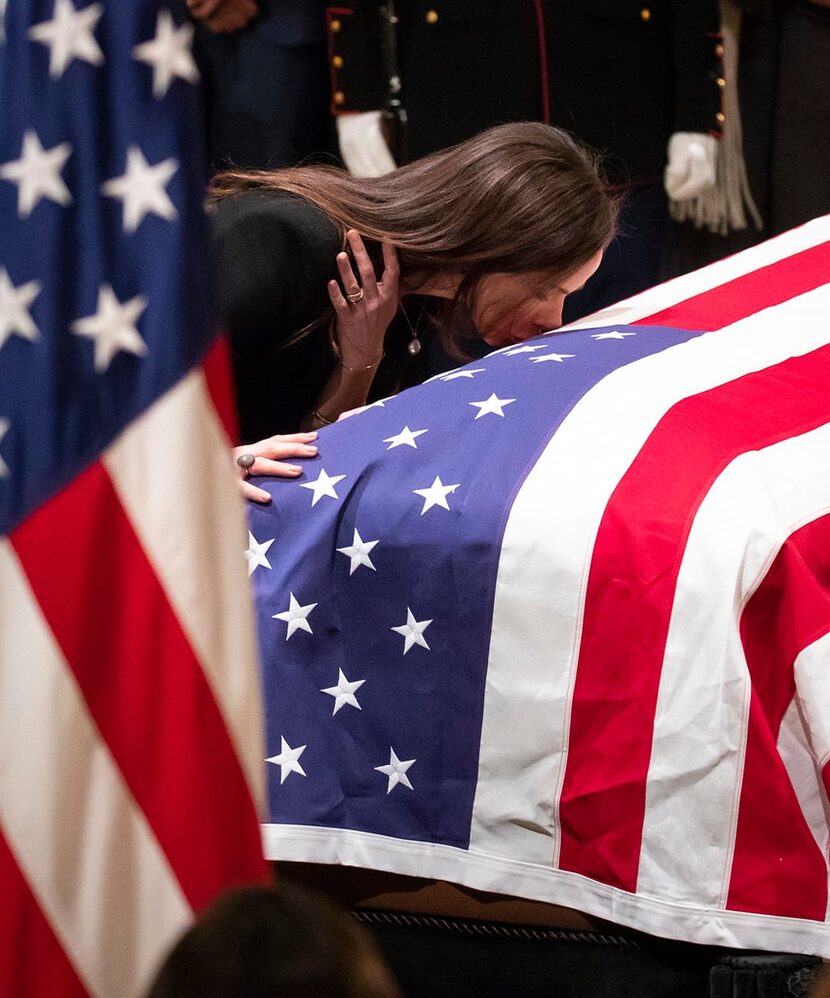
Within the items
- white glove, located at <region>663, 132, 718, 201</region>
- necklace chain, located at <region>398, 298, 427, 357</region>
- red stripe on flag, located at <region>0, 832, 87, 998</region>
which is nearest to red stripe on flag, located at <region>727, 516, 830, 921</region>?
red stripe on flag, located at <region>0, 832, 87, 998</region>

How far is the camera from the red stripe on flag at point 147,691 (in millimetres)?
904

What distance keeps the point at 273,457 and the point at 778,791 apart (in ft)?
2.06

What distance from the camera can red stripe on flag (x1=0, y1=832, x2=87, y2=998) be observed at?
2.89ft

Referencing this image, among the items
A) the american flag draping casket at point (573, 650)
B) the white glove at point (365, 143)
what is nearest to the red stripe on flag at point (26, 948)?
the american flag draping casket at point (573, 650)

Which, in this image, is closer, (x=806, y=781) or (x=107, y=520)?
(x=107, y=520)

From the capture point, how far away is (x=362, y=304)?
1.97m

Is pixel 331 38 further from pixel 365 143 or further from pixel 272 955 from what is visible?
pixel 272 955

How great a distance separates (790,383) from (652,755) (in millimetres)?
483

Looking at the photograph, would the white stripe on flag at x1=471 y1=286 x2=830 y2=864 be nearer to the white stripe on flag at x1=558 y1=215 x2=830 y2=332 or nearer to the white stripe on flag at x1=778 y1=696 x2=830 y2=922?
the white stripe on flag at x1=778 y1=696 x2=830 y2=922

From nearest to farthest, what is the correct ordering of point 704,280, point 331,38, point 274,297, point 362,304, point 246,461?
1. point 246,461
2. point 274,297
3. point 362,304
4. point 704,280
5. point 331,38

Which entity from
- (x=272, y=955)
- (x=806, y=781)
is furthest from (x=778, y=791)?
(x=272, y=955)

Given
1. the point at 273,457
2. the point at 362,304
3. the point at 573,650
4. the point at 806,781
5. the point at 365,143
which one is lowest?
the point at 806,781

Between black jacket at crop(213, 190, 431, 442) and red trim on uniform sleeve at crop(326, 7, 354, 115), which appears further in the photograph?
red trim on uniform sleeve at crop(326, 7, 354, 115)

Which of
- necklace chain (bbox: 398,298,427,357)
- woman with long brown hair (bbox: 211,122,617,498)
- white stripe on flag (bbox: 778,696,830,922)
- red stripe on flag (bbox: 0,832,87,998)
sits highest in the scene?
woman with long brown hair (bbox: 211,122,617,498)
